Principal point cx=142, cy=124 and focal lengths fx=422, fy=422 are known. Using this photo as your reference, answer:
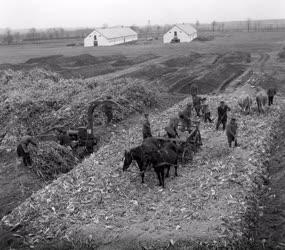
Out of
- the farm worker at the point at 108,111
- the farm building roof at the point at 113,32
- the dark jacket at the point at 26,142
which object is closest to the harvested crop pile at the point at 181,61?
the farm worker at the point at 108,111

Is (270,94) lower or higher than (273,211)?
higher

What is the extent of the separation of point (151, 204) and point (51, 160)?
505 cm

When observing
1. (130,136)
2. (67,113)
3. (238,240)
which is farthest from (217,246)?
(67,113)

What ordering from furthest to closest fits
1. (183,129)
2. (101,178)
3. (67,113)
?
(67,113)
(183,129)
(101,178)

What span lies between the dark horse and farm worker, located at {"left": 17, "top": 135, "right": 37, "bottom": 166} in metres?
3.73

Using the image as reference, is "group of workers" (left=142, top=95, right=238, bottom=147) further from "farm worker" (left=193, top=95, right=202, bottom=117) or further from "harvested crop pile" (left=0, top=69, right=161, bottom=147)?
"harvested crop pile" (left=0, top=69, right=161, bottom=147)

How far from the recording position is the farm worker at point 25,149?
14469mm

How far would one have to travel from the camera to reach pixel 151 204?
11680 mm

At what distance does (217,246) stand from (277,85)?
2192 cm

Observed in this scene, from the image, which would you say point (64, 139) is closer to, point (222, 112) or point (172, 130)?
point (172, 130)

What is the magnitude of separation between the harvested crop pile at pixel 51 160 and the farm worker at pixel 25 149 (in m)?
0.23

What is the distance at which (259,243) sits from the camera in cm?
982

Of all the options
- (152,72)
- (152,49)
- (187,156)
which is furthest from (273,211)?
(152,49)

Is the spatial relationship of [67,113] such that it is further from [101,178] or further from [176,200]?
[176,200]
